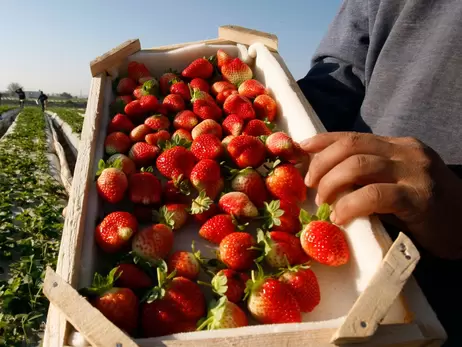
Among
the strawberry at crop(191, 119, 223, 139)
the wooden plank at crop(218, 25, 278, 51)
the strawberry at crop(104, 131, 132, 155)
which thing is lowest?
the strawberry at crop(104, 131, 132, 155)

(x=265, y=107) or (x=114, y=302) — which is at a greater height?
(x=265, y=107)

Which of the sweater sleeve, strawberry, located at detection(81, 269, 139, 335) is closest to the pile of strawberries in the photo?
strawberry, located at detection(81, 269, 139, 335)

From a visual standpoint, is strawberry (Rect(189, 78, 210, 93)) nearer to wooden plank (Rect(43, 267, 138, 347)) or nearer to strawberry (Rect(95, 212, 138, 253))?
strawberry (Rect(95, 212, 138, 253))

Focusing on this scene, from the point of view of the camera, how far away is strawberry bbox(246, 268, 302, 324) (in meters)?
0.85

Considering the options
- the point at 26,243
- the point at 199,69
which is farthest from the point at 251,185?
the point at 26,243

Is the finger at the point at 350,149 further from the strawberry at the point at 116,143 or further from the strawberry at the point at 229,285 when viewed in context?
the strawberry at the point at 116,143

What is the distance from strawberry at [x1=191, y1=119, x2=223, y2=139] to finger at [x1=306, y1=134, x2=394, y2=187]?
468 millimetres

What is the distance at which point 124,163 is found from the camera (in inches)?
49.6

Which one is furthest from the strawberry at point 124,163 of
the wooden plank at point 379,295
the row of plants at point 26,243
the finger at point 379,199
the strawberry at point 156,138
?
the row of plants at point 26,243

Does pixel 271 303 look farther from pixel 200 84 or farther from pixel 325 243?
pixel 200 84

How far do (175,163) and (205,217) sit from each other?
21cm

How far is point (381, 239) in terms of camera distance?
92 centimetres

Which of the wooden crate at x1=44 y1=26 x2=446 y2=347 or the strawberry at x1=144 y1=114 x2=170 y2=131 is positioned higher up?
the strawberry at x1=144 y1=114 x2=170 y2=131

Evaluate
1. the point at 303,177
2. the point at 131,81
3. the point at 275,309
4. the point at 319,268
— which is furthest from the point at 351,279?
the point at 131,81
